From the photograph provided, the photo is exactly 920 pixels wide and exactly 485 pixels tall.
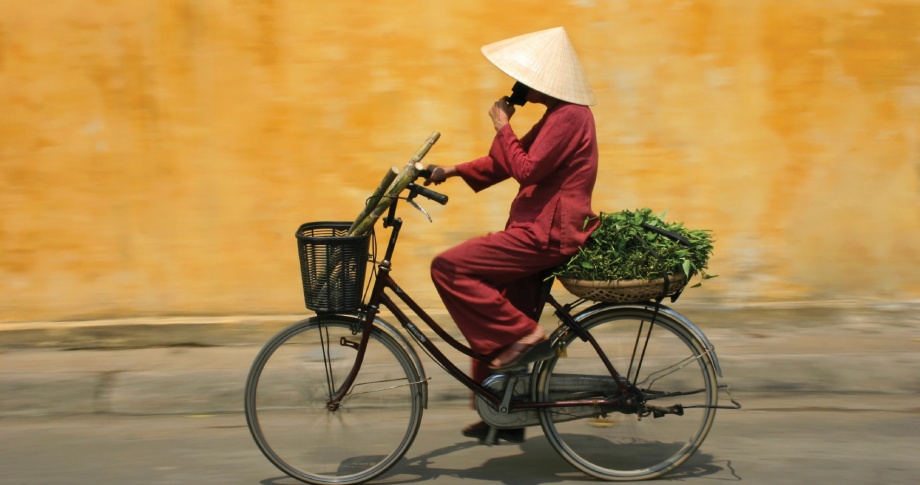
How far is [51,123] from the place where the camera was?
5965 mm

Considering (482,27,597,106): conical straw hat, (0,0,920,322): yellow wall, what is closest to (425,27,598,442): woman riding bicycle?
(482,27,597,106): conical straw hat

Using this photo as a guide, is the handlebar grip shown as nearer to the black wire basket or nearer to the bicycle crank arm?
the black wire basket

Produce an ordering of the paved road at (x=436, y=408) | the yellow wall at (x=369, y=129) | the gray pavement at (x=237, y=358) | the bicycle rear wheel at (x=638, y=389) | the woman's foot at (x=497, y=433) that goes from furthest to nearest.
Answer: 1. the yellow wall at (x=369, y=129)
2. the gray pavement at (x=237, y=358)
3. the paved road at (x=436, y=408)
4. the woman's foot at (x=497, y=433)
5. the bicycle rear wheel at (x=638, y=389)

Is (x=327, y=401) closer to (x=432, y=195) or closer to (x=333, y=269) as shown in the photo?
(x=333, y=269)

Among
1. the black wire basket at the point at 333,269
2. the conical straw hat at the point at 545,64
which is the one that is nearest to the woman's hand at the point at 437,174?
the black wire basket at the point at 333,269

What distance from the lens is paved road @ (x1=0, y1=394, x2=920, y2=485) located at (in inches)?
166

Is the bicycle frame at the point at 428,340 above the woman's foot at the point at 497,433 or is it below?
above

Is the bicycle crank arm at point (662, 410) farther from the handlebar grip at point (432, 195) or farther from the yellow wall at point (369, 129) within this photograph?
the yellow wall at point (369, 129)

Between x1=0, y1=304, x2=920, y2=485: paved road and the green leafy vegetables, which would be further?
x1=0, y1=304, x2=920, y2=485: paved road

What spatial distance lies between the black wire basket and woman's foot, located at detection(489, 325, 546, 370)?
24.0 inches

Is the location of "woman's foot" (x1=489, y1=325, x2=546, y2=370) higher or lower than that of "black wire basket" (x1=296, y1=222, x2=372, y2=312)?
lower

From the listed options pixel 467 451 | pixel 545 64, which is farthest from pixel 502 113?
pixel 467 451

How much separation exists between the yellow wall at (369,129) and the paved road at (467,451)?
3.93 ft

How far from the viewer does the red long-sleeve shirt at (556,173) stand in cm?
379
